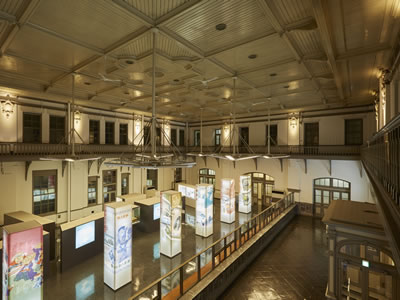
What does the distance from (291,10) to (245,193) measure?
9.95m

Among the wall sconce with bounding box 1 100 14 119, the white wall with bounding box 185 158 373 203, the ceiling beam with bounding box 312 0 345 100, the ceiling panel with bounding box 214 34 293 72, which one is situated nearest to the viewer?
the ceiling beam with bounding box 312 0 345 100

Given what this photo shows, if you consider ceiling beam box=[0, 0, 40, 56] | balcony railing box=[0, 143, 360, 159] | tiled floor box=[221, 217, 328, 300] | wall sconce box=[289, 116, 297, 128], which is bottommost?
tiled floor box=[221, 217, 328, 300]

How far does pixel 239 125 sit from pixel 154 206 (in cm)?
979

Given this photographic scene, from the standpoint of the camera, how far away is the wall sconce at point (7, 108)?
9.66 m

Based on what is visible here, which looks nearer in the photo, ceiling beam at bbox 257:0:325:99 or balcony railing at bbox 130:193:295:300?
ceiling beam at bbox 257:0:325:99

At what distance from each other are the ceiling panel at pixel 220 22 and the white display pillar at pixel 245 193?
338 inches

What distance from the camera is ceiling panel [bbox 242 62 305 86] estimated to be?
23.7 ft

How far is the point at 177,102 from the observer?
12492mm

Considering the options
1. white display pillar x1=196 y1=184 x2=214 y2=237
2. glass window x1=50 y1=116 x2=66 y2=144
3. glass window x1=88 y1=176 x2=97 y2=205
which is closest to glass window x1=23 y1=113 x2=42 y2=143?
glass window x1=50 y1=116 x2=66 y2=144

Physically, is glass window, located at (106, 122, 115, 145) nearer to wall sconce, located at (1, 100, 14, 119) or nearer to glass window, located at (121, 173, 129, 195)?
glass window, located at (121, 173, 129, 195)

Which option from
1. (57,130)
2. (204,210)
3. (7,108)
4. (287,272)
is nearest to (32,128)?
(57,130)

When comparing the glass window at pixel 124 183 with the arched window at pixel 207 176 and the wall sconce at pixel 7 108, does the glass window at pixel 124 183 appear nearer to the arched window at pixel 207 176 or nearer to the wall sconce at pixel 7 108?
the arched window at pixel 207 176

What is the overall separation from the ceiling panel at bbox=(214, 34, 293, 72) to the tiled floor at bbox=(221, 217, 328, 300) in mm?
→ 6847

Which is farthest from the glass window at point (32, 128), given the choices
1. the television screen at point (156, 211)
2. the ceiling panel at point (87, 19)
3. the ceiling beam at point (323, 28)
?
the ceiling beam at point (323, 28)
